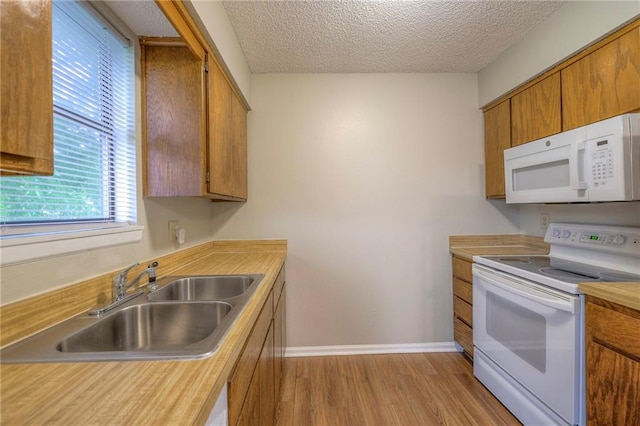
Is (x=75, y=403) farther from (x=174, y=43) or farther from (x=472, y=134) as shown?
(x=472, y=134)

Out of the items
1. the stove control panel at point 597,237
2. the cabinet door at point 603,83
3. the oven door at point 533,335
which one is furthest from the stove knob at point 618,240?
the cabinet door at point 603,83

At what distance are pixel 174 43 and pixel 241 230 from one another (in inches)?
56.0

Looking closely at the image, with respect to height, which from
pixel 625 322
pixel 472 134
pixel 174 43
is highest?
pixel 174 43

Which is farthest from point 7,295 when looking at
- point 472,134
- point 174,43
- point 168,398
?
point 472,134

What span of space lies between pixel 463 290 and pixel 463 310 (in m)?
0.17

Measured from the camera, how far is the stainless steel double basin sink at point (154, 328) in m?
0.68

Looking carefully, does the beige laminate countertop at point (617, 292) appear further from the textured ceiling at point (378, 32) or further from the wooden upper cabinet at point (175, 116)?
the wooden upper cabinet at point (175, 116)

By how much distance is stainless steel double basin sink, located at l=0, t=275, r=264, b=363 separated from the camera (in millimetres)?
678

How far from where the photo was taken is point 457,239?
95.0 inches

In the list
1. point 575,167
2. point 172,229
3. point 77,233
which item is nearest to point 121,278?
point 77,233

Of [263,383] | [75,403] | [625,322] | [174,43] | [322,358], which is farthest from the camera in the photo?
[322,358]

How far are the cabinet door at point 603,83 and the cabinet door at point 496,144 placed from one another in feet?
1.57

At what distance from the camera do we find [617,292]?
1093 mm

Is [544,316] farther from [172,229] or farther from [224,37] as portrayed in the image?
[224,37]
